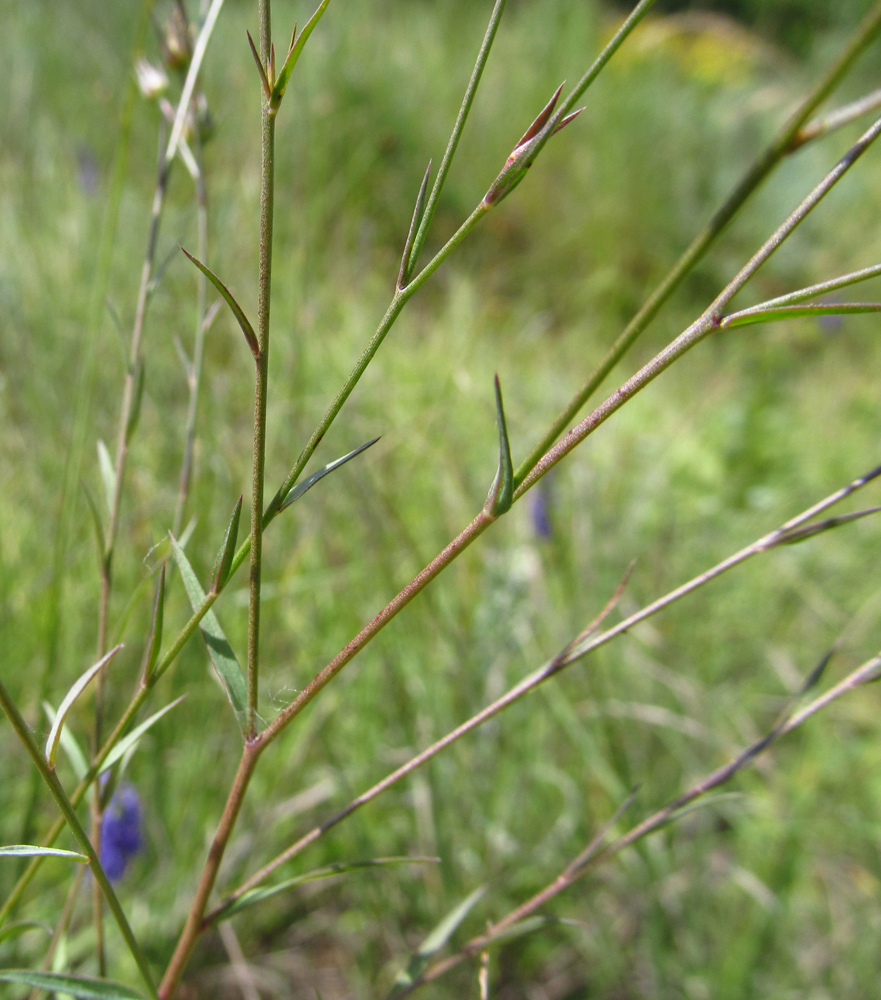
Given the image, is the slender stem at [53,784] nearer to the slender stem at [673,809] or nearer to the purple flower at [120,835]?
the slender stem at [673,809]

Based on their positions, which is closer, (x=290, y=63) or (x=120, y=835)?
(x=290, y=63)

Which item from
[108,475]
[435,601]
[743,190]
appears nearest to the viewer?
[743,190]

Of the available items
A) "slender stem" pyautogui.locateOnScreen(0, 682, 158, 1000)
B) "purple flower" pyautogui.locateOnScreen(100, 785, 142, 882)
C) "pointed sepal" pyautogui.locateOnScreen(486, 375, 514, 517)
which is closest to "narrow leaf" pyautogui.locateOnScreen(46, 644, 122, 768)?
"slender stem" pyautogui.locateOnScreen(0, 682, 158, 1000)

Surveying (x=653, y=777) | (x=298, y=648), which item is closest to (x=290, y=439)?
(x=298, y=648)

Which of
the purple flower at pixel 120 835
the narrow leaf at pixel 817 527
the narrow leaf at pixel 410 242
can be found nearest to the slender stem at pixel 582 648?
the narrow leaf at pixel 817 527

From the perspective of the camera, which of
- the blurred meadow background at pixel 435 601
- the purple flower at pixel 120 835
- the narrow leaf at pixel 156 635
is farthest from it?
the blurred meadow background at pixel 435 601

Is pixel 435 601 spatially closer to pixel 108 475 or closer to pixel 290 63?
pixel 108 475

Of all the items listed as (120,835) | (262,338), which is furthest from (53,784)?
(120,835)
